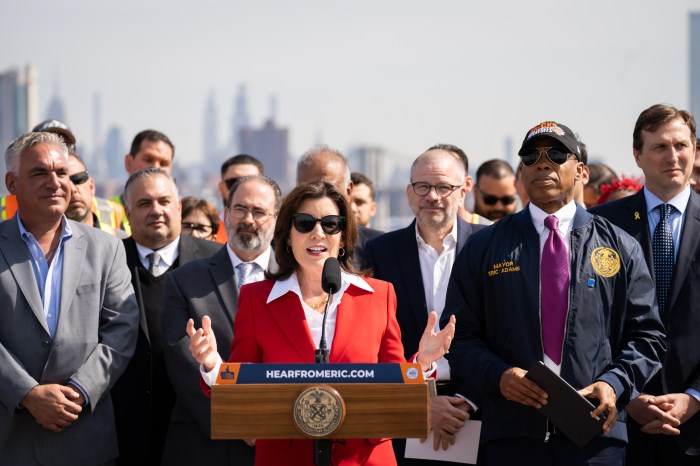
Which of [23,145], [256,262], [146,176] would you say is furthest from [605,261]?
[146,176]

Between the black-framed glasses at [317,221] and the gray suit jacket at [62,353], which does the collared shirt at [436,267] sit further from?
the gray suit jacket at [62,353]

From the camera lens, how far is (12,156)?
21.8 ft

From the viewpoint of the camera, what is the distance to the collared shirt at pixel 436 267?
6.99 m

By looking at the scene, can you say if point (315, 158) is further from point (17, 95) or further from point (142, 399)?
point (17, 95)

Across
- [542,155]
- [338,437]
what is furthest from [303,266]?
[542,155]

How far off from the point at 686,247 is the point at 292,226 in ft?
8.29

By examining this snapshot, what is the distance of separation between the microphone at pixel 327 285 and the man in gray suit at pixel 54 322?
6.87ft

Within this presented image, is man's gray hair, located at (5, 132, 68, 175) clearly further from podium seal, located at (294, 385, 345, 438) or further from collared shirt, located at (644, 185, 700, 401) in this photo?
collared shirt, located at (644, 185, 700, 401)

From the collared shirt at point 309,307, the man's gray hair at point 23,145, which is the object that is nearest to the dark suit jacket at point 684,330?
the collared shirt at point 309,307

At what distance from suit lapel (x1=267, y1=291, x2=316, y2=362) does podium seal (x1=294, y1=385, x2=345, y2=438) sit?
74cm

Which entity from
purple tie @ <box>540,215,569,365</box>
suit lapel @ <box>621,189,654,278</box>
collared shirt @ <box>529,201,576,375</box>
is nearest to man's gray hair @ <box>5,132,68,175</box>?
collared shirt @ <box>529,201,576,375</box>

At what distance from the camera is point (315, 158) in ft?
28.3

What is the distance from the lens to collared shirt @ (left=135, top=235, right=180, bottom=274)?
25.2 feet

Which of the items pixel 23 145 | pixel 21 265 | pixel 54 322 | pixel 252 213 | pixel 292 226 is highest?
pixel 23 145
